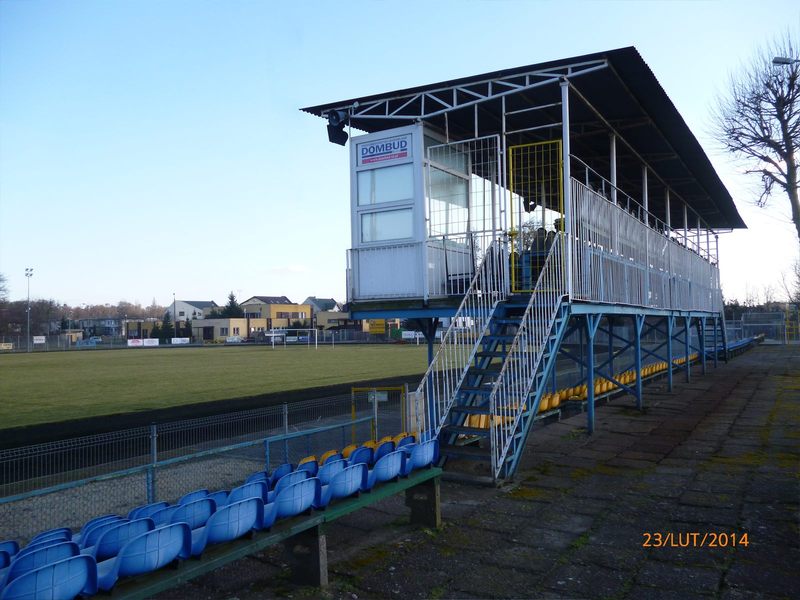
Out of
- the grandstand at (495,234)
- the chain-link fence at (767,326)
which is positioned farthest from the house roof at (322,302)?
the grandstand at (495,234)

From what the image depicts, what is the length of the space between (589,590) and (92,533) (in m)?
4.09

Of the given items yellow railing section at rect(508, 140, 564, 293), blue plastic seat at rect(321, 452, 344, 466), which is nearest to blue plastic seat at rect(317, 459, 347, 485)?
blue plastic seat at rect(321, 452, 344, 466)

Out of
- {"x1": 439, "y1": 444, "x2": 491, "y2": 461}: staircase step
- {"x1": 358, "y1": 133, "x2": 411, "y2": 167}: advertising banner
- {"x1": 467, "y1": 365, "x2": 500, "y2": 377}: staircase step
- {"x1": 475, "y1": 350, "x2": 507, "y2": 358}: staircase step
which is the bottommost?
{"x1": 439, "y1": 444, "x2": 491, "y2": 461}: staircase step

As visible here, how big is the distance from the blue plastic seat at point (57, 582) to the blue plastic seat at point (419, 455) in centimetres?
346

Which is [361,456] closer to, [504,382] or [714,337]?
[504,382]

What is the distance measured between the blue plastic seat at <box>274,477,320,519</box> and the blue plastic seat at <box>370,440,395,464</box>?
164cm

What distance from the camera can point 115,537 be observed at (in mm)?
4648

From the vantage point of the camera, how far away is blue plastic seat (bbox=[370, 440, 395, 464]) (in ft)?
23.6

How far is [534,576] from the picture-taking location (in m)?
5.66

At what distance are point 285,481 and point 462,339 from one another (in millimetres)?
4685

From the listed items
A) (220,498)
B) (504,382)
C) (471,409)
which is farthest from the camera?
(504,382)

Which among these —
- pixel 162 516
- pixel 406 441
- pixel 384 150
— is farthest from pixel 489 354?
pixel 162 516

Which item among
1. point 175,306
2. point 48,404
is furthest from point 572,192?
point 175,306
